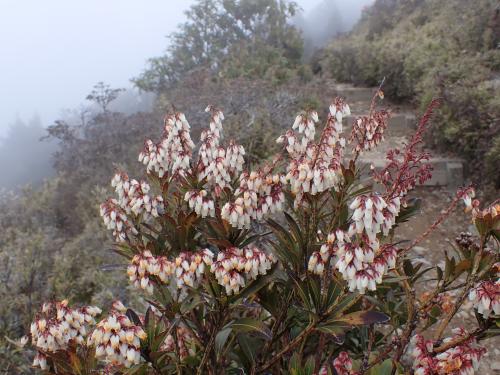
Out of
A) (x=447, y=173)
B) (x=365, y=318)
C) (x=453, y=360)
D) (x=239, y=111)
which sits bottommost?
(x=447, y=173)

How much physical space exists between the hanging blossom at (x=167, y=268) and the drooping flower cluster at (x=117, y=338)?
0.16m

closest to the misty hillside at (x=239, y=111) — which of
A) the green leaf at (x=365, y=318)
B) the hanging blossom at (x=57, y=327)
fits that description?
the green leaf at (x=365, y=318)

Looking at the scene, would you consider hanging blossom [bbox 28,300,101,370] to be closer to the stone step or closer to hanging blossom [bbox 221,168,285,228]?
hanging blossom [bbox 221,168,285,228]

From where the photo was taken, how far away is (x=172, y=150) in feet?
6.18

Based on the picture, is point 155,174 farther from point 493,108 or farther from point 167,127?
point 493,108

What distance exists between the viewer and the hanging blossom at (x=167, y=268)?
4.90ft

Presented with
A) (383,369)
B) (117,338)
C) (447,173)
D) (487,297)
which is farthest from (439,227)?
(117,338)

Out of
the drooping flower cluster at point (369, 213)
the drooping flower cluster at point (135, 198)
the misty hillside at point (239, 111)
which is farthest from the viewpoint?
the misty hillside at point (239, 111)

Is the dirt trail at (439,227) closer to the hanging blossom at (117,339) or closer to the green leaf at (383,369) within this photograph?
the green leaf at (383,369)

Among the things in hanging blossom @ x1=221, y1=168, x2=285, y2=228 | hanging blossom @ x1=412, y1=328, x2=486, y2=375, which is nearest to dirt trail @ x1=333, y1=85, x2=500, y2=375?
hanging blossom @ x1=412, y1=328, x2=486, y2=375

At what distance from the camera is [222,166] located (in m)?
1.73

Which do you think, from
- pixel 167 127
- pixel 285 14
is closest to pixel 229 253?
pixel 167 127

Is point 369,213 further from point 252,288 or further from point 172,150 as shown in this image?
point 172,150

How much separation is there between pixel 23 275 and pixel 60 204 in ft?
10.5
